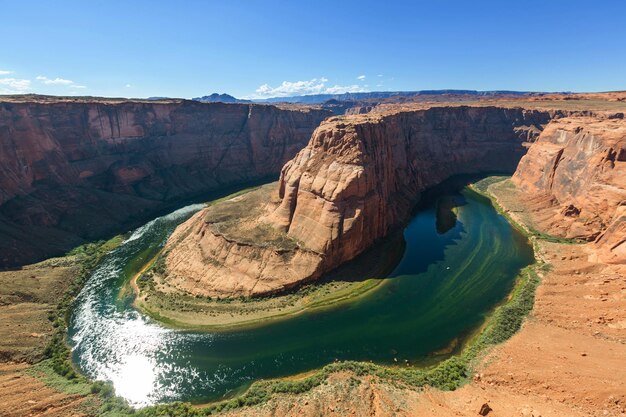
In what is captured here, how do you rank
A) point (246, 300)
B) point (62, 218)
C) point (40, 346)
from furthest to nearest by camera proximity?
point (62, 218)
point (246, 300)
point (40, 346)

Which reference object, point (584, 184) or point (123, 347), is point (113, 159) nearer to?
point (123, 347)

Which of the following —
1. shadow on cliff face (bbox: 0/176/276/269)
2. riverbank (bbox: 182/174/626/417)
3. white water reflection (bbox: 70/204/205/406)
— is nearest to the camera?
riverbank (bbox: 182/174/626/417)

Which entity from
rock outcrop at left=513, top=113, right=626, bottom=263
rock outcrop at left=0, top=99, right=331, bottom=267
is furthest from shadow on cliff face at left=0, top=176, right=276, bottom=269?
rock outcrop at left=513, top=113, right=626, bottom=263

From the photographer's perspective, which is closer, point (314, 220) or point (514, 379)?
point (514, 379)

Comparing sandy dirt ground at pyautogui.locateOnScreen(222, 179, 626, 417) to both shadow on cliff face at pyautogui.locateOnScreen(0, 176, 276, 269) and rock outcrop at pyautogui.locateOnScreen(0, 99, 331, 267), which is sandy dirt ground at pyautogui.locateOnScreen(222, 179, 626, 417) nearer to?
shadow on cliff face at pyautogui.locateOnScreen(0, 176, 276, 269)

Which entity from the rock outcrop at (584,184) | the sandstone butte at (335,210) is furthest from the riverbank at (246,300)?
the rock outcrop at (584,184)

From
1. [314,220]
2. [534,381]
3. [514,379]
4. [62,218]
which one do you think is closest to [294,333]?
Answer: [314,220]
